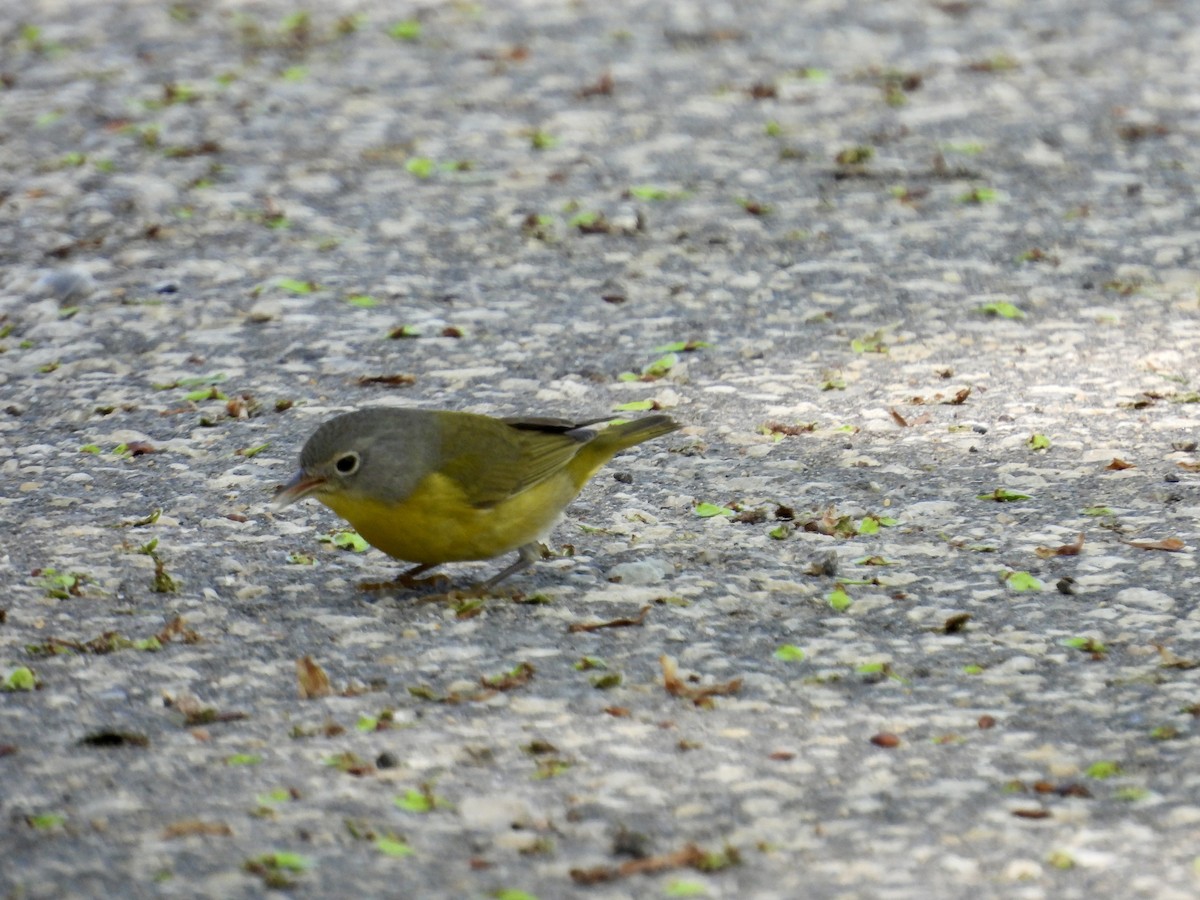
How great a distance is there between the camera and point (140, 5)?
13375mm

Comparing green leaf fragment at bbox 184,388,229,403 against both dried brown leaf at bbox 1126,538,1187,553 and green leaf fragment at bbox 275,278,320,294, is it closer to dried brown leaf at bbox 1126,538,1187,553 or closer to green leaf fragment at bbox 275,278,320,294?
green leaf fragment at bbox 275,278,320,294

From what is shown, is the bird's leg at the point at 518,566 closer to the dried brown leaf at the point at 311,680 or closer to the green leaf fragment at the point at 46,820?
the dried brown leaf at the point at 311,680

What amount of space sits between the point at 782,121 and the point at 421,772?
7.26 metres

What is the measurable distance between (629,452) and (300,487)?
1.90 metres

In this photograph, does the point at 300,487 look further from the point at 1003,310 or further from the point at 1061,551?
the point at 1003,310

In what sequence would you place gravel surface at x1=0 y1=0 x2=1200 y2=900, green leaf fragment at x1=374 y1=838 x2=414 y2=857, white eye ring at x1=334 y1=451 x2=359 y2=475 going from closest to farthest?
green leaf fragment at x1=374 y1=838 x2=414 y2=857, gravel surface at x1=0 y1=0 x2=1200 y2=900, white eye ring at x1=334 y1=451 x2=359 y2=475

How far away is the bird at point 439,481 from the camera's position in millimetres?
5207

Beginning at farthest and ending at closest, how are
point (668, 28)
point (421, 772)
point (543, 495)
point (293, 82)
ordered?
point (668, 28) → point (293, 82) → point (543, 495) → point (421, 772)

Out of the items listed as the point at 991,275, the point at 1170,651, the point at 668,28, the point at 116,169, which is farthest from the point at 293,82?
the point at 1170,651

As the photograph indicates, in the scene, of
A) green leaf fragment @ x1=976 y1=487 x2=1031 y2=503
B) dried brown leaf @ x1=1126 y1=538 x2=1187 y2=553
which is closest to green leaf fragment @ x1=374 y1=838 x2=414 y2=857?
dried brown leaf @ x1=1126 y1=538 x2=1187 y2=553

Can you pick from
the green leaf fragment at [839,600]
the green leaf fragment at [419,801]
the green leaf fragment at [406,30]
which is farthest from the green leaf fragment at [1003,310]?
the green leaf fragment at [406,30]

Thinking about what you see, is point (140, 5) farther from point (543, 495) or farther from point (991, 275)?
point (543, 495)

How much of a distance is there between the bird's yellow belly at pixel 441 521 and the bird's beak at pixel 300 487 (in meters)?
0.06

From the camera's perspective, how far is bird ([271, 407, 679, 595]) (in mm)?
5207
